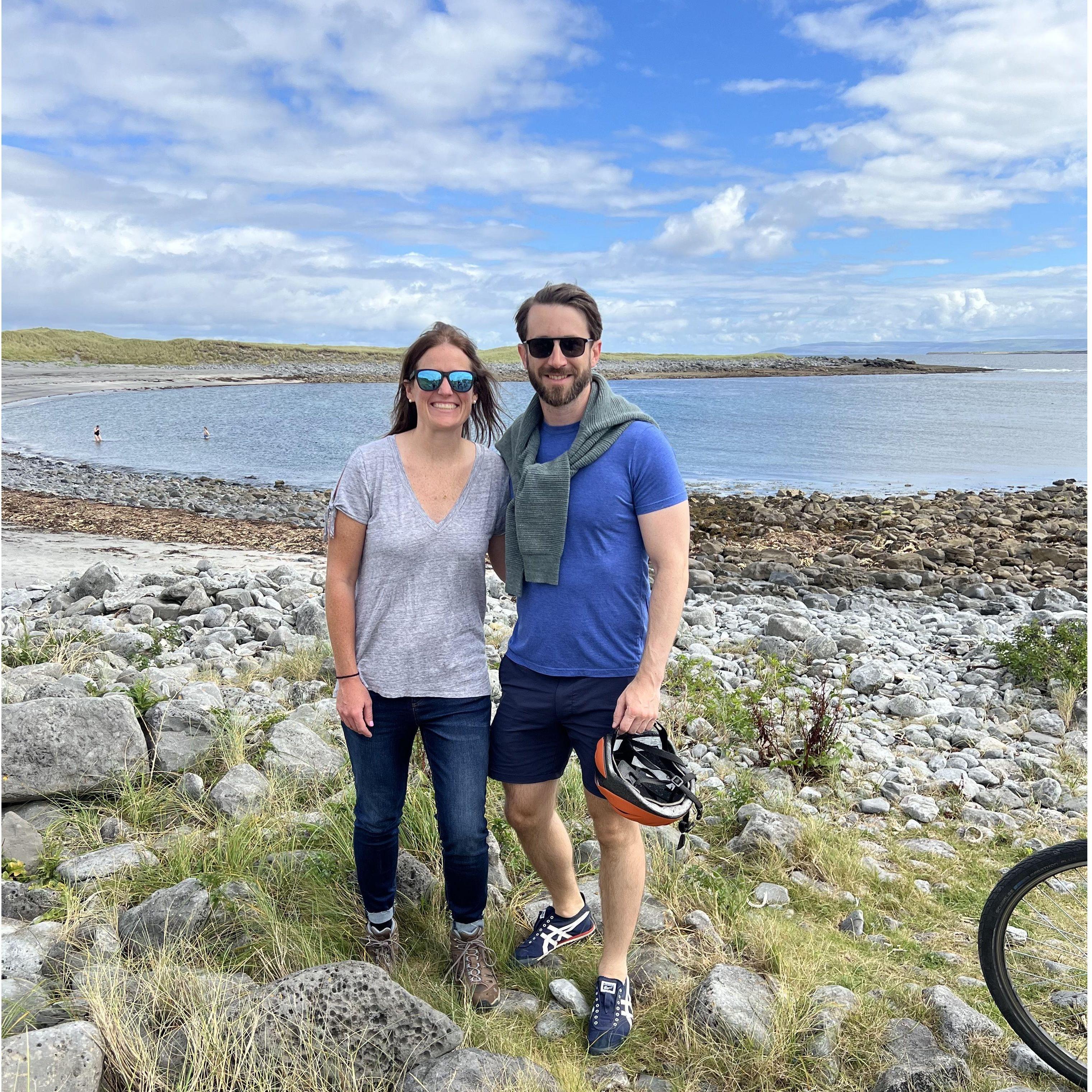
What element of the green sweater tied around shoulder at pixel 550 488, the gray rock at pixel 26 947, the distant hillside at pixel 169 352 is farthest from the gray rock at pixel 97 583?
the distant hillside at pixel 169 352

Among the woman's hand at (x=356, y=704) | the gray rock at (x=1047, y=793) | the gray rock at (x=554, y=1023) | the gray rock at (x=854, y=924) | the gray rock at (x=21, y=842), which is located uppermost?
the woman's hand at (x=356, y=704)

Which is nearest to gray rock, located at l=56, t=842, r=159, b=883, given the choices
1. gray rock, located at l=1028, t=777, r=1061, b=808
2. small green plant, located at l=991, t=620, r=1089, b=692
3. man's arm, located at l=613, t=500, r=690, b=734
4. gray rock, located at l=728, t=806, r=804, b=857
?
man's arm, located at l=613, t=500, r=690, b=734

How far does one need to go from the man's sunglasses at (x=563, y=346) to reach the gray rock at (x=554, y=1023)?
8.37 ft

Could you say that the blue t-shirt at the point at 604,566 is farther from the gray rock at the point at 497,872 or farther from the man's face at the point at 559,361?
the gray rock at the point at 497,872

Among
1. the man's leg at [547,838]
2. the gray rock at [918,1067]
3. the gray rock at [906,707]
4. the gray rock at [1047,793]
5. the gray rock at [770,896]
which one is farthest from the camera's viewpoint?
the gray rock at [906,707]

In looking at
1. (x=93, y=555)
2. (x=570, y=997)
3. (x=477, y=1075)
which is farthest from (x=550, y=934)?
(x=93, y=555)

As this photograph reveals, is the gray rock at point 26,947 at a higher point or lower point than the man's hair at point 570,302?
lower

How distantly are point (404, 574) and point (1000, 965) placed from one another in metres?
2.72

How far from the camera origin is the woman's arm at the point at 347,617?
10.9 ft

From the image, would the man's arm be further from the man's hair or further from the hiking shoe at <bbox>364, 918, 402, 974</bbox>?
the hiking shoe at <bbox>364, 918, 402, 974</bbox>

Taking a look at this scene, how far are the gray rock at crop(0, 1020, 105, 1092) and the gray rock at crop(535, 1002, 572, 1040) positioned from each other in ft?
5.08

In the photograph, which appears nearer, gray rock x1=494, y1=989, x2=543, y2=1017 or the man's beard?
the man's beard

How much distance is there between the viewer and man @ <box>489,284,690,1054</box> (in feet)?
10.4

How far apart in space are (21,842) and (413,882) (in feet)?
6.06
